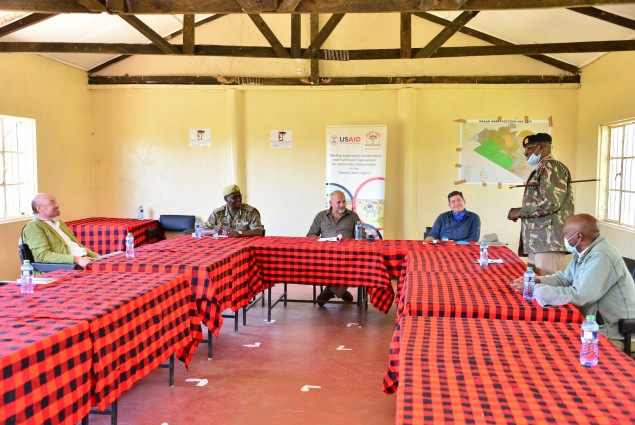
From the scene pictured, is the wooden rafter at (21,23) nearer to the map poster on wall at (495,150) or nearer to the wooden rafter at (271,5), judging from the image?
the wooden rafter at (271,5)

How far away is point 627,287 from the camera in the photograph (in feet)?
10.6

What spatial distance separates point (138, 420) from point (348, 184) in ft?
17.5

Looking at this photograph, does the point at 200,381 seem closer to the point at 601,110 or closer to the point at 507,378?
the point at 507,378

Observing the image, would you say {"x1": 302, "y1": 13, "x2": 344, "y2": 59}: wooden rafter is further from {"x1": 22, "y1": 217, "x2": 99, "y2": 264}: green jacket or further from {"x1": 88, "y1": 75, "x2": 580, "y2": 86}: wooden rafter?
{"x1": 22, "y1": 217, "x2": 99, "y2": 264}: green jacket

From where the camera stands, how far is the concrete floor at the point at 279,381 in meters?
3.54

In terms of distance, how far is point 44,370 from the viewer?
233cm

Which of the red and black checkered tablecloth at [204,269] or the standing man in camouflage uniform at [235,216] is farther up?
the standing man in camouflage uniform at [235,216]

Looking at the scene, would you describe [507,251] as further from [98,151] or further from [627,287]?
[98,151]

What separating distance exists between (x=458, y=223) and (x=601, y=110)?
251 cm

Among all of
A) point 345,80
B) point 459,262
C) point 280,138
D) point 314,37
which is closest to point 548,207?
point 459,262

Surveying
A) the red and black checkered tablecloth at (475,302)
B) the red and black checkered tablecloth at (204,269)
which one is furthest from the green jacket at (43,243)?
the red and black checkered tablecloth at (475,302)

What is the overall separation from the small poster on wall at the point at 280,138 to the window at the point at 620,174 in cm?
416

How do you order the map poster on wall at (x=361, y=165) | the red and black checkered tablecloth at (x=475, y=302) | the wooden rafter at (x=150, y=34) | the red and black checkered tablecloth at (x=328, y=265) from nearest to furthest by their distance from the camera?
the red and black checkered tablecloth at (x=475, y=302) < the red and black checkered tablecloth at (x=328, y=265) < the wooden rafter at (x=150, y=34) < the map poster on wall at (x=361, y=165)

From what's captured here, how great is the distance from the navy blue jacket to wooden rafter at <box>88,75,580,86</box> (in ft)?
9.02
